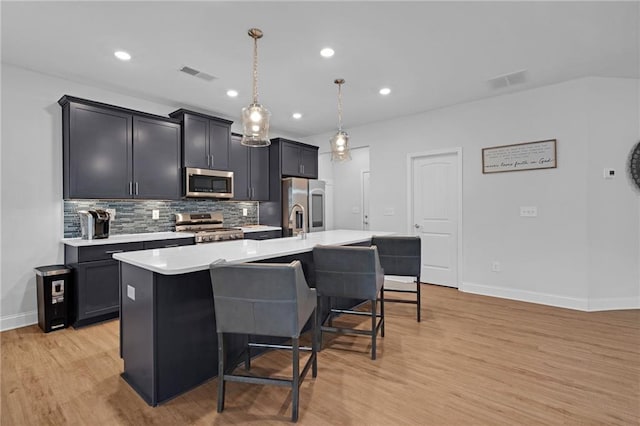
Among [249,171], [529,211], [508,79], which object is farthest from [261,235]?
[508,79]

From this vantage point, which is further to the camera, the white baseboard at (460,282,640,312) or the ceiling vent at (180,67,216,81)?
the white baseboard at (460,282,640,312)

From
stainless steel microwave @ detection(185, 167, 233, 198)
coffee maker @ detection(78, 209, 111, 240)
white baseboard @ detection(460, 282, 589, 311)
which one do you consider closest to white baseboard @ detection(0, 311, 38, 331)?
coffee maker @ detection(78, 209, 111, 240)

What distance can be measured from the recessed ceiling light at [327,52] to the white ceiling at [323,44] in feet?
0.22

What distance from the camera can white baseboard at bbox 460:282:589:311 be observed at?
3.72m

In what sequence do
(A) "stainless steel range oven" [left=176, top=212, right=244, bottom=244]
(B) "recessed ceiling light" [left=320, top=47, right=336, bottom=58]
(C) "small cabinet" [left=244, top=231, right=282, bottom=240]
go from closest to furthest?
1. (B) "recessed ceiling light" [left=320, top=47, right=336, bottom=58]
2. (A) "stainless steel range oven" [left=176, top=212, right=244, bottom=244]
3. (C) "small cabinet" [left=244, top=231, right=282, bottom=240]

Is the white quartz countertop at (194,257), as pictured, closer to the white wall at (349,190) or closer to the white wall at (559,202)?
the white wall at (559,202)

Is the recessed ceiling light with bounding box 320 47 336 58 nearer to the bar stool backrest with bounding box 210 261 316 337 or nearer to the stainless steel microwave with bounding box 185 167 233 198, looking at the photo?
the bar stool backrest with bounding box 210 261 316 337

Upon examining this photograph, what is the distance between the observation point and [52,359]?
2.54 meters

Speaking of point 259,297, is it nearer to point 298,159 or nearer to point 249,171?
point 249,171

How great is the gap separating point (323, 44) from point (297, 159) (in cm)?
301

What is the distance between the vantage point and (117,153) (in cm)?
372

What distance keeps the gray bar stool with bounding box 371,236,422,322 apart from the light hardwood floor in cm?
53

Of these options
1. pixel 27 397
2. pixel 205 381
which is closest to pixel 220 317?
pixel 205 381

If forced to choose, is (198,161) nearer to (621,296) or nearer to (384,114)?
(384,114)
